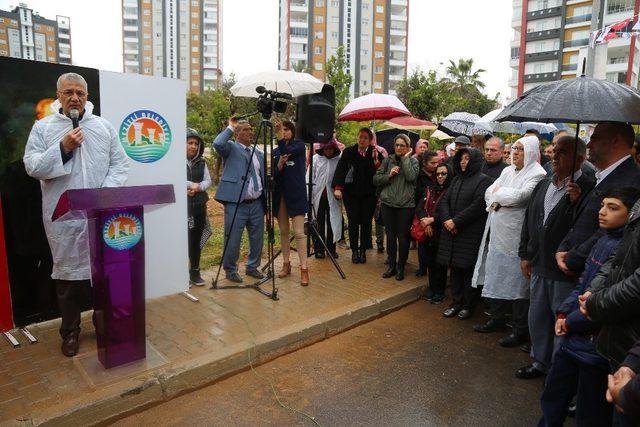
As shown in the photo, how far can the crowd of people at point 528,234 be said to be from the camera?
2.29 m

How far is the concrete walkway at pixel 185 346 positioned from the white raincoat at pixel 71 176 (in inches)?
28.9

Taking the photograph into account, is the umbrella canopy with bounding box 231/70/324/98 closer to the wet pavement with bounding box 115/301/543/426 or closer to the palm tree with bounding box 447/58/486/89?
the wet pavement with bounding box 115/301/543/426

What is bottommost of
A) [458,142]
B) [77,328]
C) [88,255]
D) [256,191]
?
[77,328]

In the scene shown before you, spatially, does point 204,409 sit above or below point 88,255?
below

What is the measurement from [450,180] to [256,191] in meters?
2.31

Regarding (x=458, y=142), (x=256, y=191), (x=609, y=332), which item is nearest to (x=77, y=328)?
(x=256, y=191)

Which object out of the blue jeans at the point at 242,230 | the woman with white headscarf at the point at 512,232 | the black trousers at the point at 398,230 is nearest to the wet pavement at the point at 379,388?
the woman with white headscarf at the point at 512,232

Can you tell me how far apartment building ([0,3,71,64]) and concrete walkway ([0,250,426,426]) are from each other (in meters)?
78.4

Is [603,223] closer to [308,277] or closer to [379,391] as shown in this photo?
[379,391]

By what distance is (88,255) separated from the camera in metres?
3.58

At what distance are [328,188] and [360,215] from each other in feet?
2.15

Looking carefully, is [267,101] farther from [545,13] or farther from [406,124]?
[545,13]

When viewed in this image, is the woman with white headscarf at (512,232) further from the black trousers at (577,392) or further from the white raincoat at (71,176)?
the white raincoat at (71,176)

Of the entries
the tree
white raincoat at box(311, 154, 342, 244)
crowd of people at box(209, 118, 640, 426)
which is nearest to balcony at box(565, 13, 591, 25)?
the tree
